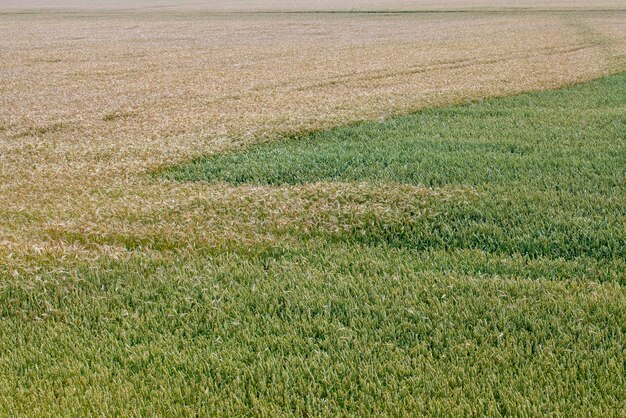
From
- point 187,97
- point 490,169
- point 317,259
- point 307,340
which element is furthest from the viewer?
point 187,97

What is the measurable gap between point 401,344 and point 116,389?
173cm

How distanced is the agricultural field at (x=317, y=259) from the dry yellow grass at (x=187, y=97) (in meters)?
0.06

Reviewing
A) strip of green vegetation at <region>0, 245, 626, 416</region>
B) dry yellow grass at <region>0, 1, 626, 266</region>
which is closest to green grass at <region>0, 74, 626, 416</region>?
strip of green vegetation at <region>0, 245, 626, 416</region>

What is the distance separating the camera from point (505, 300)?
4.68 m

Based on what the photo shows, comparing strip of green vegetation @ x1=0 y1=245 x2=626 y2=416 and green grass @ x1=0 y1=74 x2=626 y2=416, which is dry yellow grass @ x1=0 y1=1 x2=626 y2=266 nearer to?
green grass @ x1=0 y1=74 x2=626 y2=416

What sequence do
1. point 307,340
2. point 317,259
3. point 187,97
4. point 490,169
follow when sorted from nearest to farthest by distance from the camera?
1. point 307,340
2. point 317,259
3. point 490,169
4. point 187,97

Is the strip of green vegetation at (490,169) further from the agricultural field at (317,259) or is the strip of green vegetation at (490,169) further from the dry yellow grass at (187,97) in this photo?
the dry yellow grass at (187,97)

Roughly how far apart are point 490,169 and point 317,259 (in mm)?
3334

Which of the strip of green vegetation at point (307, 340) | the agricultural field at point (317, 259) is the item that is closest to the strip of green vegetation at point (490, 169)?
the agricultural field at point (317, 259)

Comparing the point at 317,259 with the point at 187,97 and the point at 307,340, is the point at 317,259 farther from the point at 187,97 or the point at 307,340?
the point at 187,97

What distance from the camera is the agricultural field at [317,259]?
12.5 ft

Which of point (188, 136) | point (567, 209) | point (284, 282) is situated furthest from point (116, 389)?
point (188, 136)

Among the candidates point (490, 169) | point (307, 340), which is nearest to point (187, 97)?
point (490, 169)

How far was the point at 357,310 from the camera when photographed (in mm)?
4652
